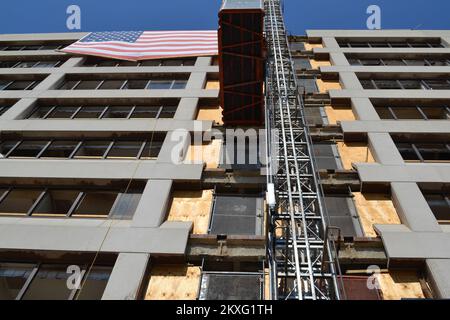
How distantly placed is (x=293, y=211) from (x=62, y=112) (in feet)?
42.5

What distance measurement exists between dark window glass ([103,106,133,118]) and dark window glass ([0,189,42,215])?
5.41 metres

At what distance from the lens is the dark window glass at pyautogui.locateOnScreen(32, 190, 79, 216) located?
1308 cm

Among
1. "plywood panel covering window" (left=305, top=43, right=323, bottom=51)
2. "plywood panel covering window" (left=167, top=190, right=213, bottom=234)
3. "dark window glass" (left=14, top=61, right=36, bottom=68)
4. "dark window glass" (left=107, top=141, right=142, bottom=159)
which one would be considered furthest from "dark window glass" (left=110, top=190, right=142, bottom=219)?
"plywood panel covering window" (left=305, top=43, right=323, bottom=51)

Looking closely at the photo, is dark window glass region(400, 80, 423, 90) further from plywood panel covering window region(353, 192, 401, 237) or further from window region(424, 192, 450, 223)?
plywood panel covering window region(353, 192, 401, 237)

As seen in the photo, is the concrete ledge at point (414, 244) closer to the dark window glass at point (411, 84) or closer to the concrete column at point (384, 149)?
the concrete column at point (384, 149)

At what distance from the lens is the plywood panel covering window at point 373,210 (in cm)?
1168

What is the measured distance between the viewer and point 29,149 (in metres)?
16.0

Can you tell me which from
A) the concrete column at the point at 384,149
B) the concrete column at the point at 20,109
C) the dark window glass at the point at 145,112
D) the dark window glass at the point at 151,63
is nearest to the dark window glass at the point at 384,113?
the concrete column at the point at 384,149

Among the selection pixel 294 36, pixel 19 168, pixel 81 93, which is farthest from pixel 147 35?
pixel 19 168

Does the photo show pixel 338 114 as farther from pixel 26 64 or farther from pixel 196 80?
pixel 26 64

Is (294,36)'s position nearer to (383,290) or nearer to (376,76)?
(376,76)

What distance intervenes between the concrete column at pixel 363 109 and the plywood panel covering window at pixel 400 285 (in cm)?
735

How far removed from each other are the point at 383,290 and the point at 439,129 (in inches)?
321

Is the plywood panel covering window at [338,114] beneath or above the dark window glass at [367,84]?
beneath
